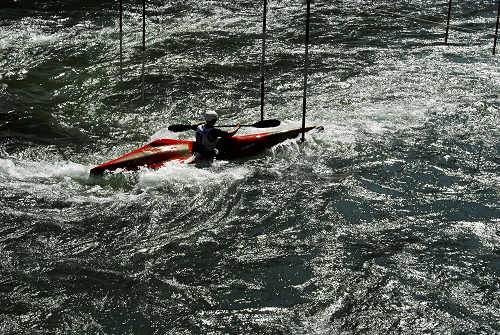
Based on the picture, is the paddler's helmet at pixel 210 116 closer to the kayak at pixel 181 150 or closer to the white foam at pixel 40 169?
the kayak at pixel 181 150

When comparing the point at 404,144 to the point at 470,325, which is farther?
the point at 404,144

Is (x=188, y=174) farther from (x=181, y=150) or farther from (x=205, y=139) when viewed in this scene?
(x=205, y=139)

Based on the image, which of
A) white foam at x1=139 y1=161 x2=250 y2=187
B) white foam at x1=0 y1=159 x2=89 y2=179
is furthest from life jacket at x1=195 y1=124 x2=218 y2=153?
→ white foam at x1=0 y1=159 x2=89 y2=179

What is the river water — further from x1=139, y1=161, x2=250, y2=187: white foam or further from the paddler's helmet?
the paddler's helmet

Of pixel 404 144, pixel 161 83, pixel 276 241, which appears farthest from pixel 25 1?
pixel 276 241

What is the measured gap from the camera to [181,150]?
970 cm

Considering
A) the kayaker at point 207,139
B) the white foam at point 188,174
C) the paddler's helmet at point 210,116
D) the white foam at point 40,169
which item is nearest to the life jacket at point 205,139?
the kayaker at point 207,139

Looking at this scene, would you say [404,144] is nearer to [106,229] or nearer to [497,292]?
A: [497,292]

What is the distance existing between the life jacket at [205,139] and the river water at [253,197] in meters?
0.31

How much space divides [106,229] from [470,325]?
443 centimetres

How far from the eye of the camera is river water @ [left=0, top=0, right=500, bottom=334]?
21.1 feet

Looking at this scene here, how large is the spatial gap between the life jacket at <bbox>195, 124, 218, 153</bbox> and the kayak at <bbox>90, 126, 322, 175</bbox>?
158 millimetres

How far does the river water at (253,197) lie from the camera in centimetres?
643

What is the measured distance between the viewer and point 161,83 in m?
14.0
